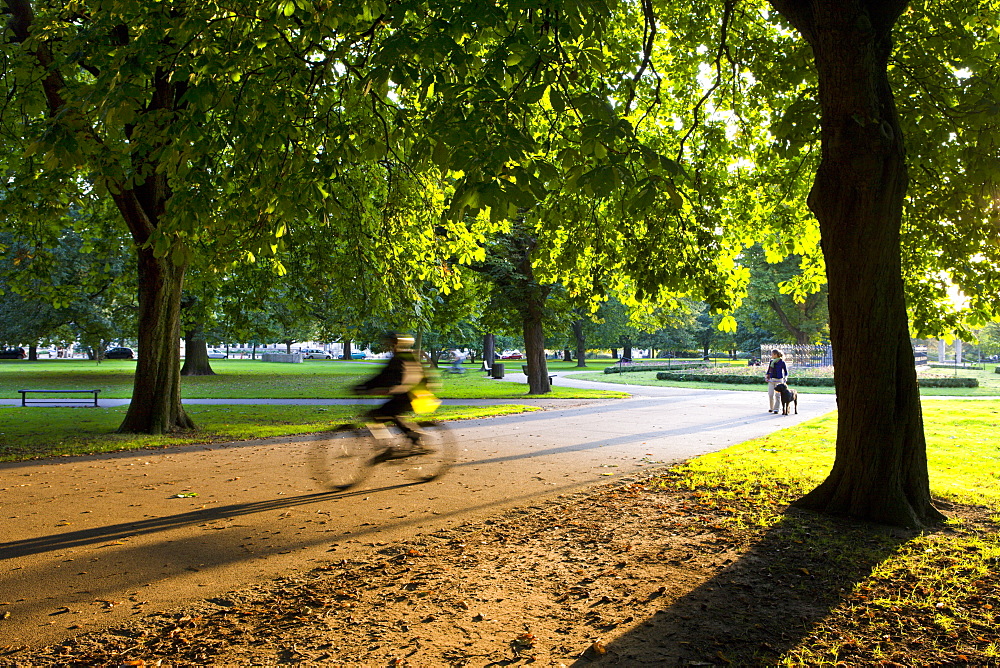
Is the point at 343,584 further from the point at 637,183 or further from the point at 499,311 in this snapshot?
the point at 499,311

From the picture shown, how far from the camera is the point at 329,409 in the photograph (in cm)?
1895

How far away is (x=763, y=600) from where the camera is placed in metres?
4.25

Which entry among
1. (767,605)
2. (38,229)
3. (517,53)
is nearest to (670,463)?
(767,605)

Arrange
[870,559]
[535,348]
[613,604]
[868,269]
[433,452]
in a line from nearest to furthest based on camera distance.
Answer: [613,604]
[870,559]
[868,269]
[433,452]
[535,348]

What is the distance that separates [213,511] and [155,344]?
7100 millimetres

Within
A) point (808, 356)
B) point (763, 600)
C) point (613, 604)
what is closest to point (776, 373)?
point (763, 600)

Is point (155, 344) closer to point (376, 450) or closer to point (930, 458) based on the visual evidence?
point (376, 450)

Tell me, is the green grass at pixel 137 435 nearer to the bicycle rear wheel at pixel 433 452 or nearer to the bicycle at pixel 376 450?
the bicycle at pixel 376 450

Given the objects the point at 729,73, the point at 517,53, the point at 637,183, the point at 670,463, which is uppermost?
the point at 729,73

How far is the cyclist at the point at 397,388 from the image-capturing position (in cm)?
776

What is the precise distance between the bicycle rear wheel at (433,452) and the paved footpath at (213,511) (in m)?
0.26

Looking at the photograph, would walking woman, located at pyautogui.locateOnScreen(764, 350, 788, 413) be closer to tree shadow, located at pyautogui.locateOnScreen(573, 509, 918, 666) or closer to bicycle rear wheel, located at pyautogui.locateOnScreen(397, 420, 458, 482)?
bicycle rear wheel, located at pyautogui.locateOnScreen(397, 420, 458, 482)

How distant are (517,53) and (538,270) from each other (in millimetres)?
7775

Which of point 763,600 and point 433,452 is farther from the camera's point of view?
point 433,452
